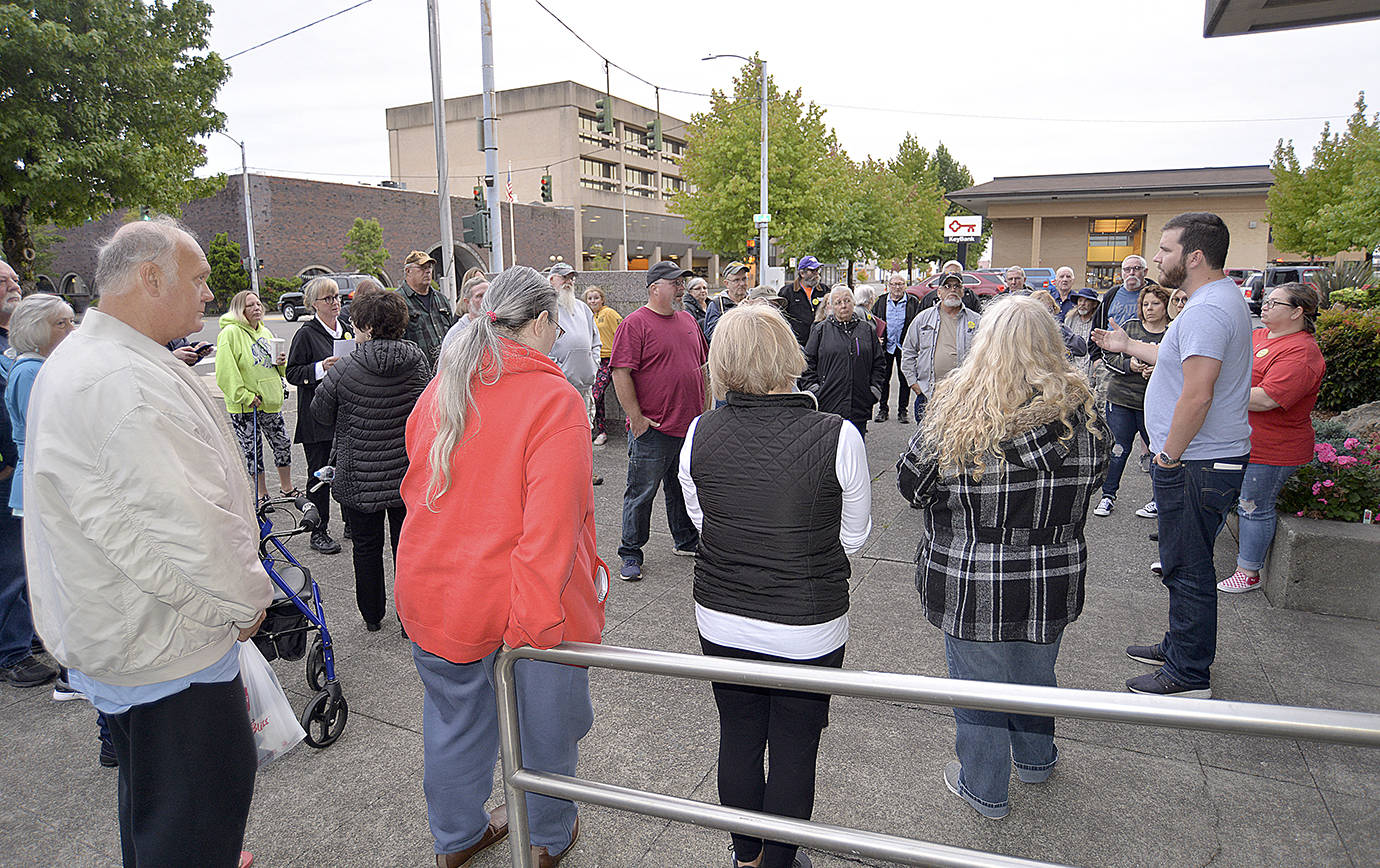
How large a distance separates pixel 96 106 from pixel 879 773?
64.5 feet

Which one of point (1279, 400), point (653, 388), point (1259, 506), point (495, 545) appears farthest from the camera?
point (653, 388)

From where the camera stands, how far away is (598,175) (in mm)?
71875

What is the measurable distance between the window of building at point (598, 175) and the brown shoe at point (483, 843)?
69536 millimetres

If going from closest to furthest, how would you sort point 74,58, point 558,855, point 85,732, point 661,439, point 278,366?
1. point 558,855
2. point 85,732
3. point 661,439
4. point 278,366
5. point 74,58

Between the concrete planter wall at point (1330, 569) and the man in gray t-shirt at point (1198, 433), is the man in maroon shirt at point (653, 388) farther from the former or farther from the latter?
the concrete planter wall at point (1330, 569)

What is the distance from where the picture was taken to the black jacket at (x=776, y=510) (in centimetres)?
243

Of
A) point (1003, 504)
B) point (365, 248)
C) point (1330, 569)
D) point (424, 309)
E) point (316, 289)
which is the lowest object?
point (1330, 569)

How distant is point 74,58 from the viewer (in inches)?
615

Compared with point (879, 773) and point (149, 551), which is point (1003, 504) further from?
point (149, 551)

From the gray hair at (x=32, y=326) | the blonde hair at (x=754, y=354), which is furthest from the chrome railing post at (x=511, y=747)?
the gray hair at (x=32, y=326)

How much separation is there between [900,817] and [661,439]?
315 cm

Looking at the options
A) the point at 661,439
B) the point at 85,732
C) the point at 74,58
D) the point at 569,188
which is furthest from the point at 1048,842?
the point at 569,188

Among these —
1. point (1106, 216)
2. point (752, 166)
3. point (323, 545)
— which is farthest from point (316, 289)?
point (1106, 216)

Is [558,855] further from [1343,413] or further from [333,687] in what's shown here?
[1343,413]
